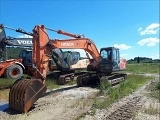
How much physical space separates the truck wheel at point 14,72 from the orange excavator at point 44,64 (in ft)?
13.1

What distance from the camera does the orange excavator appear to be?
935 centimetres

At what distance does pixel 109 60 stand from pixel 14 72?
20.1 feet

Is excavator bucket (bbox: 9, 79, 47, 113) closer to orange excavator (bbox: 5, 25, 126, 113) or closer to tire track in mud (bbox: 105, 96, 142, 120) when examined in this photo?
orange excavator (bbox: 5, 25, 126, 113)

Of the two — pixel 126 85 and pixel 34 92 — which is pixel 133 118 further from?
pixel 126 85

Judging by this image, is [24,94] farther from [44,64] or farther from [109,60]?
[109,60]

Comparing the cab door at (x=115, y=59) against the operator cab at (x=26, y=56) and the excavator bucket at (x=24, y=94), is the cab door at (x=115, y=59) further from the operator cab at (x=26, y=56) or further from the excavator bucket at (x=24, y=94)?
the excavator bucket at (x=24, y=94)

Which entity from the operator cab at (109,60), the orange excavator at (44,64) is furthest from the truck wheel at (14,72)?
the operator cab at (109,60)

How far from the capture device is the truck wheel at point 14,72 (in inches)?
633

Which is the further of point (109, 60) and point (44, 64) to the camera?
point (109, 60)

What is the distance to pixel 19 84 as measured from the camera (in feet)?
31.9

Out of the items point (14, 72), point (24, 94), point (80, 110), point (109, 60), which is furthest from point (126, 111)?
point (14, 72)

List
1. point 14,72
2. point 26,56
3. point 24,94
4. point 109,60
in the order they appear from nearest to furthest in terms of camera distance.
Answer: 1. point 24,94
2. point 109,60
3. point 14,72
4. point 26,56

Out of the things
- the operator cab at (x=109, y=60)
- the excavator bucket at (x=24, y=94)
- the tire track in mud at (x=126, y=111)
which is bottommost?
the tire track in mud at (x=126, y=111)

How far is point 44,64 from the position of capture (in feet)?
37.3
